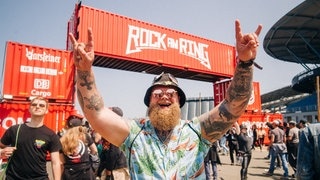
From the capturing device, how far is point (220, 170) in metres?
10.4

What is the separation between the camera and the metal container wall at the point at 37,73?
997cm

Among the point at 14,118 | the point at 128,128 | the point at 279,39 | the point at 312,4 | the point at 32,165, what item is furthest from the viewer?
the point at 279,39

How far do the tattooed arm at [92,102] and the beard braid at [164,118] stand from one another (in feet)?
0.75

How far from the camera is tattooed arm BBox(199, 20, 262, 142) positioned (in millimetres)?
1969

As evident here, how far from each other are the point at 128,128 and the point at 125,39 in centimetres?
1182

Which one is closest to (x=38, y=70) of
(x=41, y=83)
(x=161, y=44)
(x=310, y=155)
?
(x=41, y=83)

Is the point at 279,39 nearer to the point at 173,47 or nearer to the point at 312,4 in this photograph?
the point at 312,4

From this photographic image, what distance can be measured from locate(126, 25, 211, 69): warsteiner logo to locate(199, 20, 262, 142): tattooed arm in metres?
11.8

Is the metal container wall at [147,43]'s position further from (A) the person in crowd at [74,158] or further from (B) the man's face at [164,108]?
(B) the man's face at [164,108]

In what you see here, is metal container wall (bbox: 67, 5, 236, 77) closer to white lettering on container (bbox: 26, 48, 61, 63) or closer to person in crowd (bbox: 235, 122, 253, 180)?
white lettering on container (bbox: 26, 48, 61, 63)

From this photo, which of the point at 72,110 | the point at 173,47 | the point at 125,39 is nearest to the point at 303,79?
the point at 173,47

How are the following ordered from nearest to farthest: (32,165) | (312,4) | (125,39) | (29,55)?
1. (32,165)
2. (29,55)
3. (125,39)
4. (312,4)

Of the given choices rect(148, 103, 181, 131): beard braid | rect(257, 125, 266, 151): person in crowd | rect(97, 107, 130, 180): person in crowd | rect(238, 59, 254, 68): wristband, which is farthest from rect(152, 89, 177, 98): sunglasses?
rect(257, 125, 266, 151): person in crowd

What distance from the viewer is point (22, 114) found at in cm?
977
